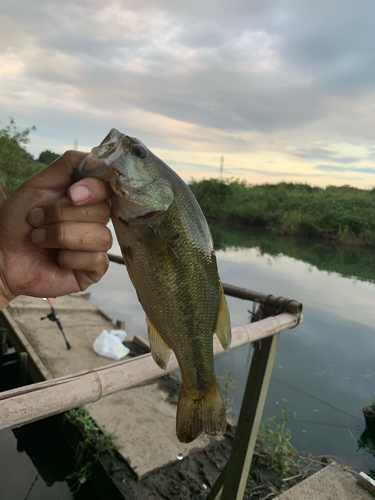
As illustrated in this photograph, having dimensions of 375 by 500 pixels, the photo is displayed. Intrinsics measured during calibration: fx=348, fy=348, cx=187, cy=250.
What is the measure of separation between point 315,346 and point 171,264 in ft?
30.0

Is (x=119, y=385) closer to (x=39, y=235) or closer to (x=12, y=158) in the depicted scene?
(x=39, y=235)

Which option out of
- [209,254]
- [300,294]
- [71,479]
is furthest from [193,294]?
[300,294]

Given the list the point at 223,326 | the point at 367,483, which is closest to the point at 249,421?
the point at 367,483

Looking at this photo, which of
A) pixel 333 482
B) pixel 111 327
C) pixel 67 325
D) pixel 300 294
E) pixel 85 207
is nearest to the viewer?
pixel 85 207

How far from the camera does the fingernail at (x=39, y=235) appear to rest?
1.20 metres

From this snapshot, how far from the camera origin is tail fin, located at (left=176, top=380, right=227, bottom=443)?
1.33 m

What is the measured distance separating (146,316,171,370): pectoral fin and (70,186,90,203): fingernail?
52 cm

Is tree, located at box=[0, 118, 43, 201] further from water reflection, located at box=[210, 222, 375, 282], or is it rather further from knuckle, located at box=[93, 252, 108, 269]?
knuckle, located at box=[93, 252, 108, 269]

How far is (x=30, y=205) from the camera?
129 centimetres

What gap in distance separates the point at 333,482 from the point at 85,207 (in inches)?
129

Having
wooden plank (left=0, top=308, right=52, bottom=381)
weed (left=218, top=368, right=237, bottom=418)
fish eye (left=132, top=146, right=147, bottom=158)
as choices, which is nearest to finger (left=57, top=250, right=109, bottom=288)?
fish eye (left=132, top=146, right=147, bottom=158)

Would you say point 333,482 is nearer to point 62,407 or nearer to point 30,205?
point 62,407

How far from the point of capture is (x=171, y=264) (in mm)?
1253

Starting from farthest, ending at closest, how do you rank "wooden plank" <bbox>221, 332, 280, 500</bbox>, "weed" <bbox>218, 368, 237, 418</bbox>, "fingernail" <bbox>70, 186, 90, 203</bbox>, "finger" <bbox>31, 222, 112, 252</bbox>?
"weed" <bbox>218, 368, 237, 418</bbox>, "wooden plank" <bbox>221, 332, 280, 500</bbox>, "finger" <bbox>31, 222, 112, 252</bbox>, "fingernail" <bbox>70, 186, 90, 203</bbox>
